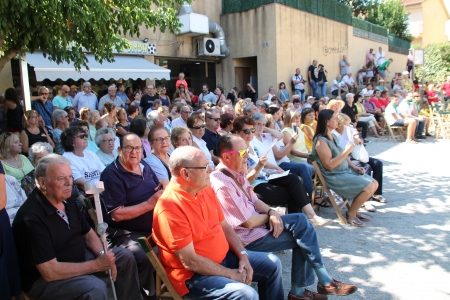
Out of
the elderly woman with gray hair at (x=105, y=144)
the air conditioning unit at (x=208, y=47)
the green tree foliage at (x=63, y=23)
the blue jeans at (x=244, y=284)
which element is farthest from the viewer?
the air conditioning unit at (x=208, y=47)

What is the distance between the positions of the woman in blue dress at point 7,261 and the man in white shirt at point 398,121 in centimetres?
1156

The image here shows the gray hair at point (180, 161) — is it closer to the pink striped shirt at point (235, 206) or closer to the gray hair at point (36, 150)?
the pink striped shirt at point (235, 206)

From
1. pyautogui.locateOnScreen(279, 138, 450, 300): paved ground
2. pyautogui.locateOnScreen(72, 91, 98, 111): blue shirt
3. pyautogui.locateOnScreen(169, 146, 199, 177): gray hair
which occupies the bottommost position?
pyautogui.locateOnScreen(279, 138, 450, 300): paved ground

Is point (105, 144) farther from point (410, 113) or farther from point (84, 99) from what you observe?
point (410, 113)

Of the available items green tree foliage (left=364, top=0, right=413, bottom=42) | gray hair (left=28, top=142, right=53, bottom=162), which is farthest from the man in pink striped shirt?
green tree foliage (left=364, top=0, right=413, bottom=42)

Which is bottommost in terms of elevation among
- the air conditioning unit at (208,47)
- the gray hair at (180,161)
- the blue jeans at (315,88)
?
the gray hair at (180,161)

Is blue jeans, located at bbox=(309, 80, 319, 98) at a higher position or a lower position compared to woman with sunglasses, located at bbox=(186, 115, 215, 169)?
higher

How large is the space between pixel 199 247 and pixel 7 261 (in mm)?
1188

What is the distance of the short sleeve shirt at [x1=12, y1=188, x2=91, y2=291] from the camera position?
7.79 feet

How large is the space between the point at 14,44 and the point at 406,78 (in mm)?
20630

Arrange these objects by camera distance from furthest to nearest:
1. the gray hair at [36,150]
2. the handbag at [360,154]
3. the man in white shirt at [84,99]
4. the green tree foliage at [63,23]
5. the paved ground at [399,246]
Result: the man in white shirt at [84,99], the handbag at [360,154], the green tree foliage at [63,23], the gray hair at [36,150], the paved ground at [399,246]

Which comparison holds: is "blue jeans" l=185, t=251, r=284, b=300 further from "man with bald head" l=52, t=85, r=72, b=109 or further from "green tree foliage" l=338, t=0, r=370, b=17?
"green tree foliage" l=338, t=0, r=370, b=17

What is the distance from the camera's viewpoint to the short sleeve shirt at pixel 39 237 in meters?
2.37

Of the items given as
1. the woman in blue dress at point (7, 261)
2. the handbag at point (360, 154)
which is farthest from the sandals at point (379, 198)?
the woman in blue dress at point (7, 261)
